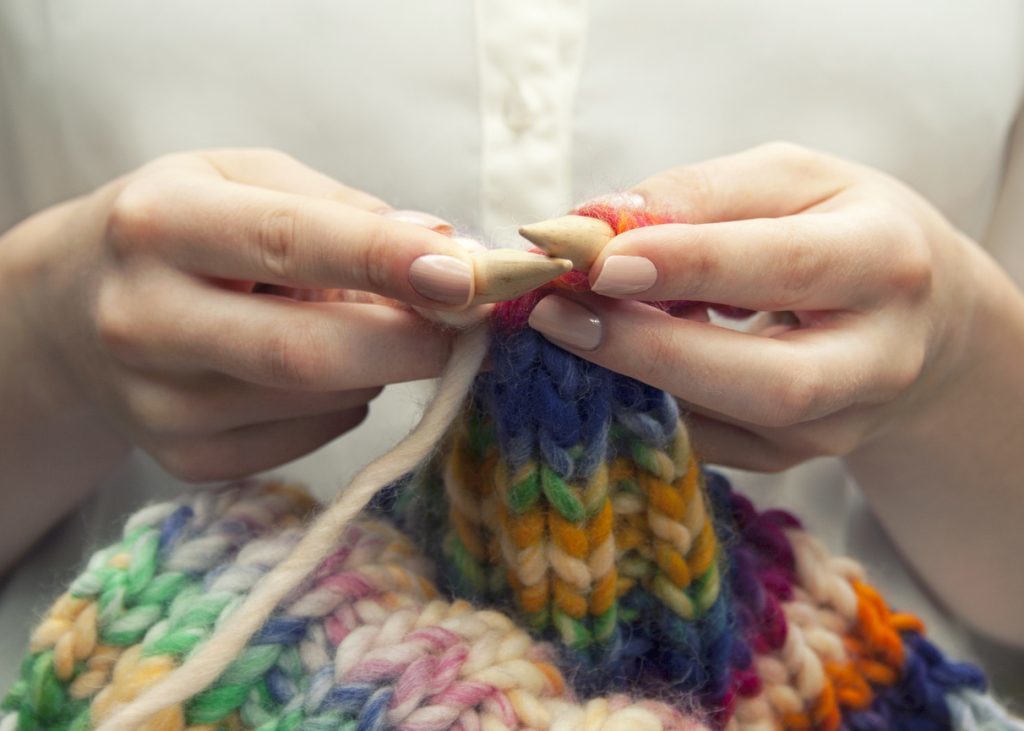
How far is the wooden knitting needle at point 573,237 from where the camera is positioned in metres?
0.39

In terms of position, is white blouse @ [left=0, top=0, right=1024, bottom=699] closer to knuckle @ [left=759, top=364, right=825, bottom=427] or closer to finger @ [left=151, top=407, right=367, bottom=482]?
finger @ [left=151, top=407, right=367, bottom=482]

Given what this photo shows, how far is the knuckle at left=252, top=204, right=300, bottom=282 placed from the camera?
458mm

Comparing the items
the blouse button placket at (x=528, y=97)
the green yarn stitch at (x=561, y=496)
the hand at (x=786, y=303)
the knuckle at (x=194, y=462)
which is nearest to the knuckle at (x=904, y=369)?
the hand at (x=786, y=303)

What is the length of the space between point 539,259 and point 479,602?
24 centimetres

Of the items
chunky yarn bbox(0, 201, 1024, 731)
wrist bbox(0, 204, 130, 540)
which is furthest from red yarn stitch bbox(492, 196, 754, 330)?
wrist bbox(0, 204, 130, 540)

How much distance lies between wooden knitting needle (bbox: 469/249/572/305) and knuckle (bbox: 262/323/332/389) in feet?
0.36

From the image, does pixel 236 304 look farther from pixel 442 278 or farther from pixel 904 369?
pixel 904 369

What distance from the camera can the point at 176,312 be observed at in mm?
497

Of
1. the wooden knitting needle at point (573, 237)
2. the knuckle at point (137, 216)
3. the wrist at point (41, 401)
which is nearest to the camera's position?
the wooden knitting needle at point (573, 237)

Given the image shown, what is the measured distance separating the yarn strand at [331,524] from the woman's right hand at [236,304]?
36mm

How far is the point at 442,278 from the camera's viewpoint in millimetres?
408

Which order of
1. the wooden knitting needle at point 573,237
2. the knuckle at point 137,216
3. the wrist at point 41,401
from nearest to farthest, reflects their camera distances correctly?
the wooden knitting needle at point 573,237 → the knuckle at point 137,216 → the wrist at point 41,401

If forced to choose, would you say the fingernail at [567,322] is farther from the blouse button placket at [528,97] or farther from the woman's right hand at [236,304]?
the blouse button placket at [528,97]

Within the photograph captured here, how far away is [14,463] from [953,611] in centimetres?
85
